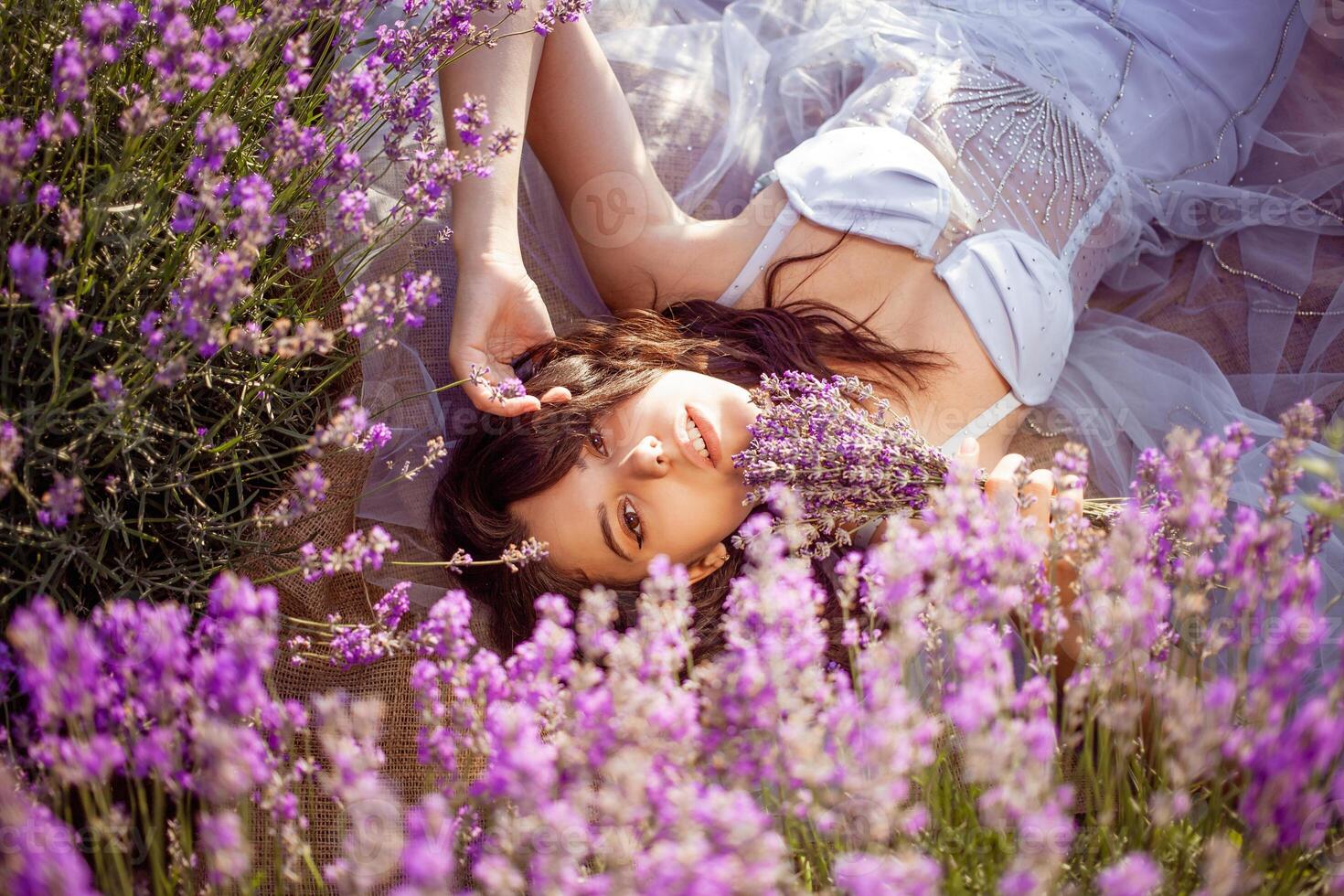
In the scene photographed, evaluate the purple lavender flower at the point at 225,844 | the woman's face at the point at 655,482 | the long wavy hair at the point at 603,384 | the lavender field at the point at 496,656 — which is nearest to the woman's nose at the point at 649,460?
the woman's face at the point at 655,482

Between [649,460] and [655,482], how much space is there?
6 cm

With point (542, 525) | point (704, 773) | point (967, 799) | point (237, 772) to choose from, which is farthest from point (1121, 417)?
point (237, 772)

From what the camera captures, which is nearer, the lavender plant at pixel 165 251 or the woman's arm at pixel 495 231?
the lavender plant at pixel 165 251

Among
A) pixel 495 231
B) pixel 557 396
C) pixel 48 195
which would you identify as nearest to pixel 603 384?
pixel 557 396

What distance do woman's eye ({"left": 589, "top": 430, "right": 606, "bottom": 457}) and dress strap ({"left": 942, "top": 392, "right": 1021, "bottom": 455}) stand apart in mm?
701

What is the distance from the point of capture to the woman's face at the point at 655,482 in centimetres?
150

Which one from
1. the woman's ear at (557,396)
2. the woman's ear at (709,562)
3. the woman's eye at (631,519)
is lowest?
the woman's ear at (709,562)

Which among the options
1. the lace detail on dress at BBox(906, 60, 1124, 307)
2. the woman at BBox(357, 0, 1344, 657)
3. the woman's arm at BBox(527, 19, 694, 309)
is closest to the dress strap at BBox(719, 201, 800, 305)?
the woman at BBox(357, 0, 1344, 657)

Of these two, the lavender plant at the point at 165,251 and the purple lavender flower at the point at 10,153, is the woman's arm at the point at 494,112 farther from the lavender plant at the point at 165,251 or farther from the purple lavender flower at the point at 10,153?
the purple lavender flower at the point at 10,153

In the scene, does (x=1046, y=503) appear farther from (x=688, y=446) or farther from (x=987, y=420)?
(x=688, y=446)

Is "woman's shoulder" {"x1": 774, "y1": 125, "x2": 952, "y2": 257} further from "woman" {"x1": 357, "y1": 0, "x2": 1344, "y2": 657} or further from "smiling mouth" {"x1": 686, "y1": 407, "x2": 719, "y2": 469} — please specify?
"smiling mouth" {"x1": 686, "y1": 407, "x2": 719, "y2": 469}

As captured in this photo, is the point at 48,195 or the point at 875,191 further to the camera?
the point at 875,191

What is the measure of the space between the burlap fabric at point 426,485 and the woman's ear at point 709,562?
1.29ft

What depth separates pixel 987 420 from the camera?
1.88 metres
